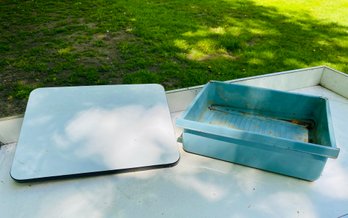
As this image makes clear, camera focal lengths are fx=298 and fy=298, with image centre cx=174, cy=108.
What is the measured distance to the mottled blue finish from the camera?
81cm

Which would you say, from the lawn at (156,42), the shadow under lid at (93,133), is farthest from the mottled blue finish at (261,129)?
the lawn at (156,42)

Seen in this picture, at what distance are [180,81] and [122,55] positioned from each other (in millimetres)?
518

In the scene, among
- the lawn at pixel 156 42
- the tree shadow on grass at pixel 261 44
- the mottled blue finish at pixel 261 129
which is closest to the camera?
the mottled blue finish at pixel 261 129

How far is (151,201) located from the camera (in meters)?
0.79

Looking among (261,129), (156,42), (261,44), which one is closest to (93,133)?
(261,129)

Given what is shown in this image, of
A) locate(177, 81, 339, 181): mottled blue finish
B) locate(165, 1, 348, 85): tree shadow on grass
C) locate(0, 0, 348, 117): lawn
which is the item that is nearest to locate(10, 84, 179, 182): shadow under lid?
locate(177, 81, 339, 181): mottled blue finish

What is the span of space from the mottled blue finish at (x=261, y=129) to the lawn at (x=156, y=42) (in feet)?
1.91

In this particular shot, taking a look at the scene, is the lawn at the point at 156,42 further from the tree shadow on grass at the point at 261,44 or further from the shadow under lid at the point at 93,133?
the shadow under lid at the point at 93,133

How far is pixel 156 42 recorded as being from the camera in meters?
2.23

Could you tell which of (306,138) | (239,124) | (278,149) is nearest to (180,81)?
(239,124)

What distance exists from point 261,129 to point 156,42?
1363 mm

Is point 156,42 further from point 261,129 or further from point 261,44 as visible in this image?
point 261,129

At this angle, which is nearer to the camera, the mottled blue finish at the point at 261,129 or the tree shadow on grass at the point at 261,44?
the mottled blue finish at the point at 261,129

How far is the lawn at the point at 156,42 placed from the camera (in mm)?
1772
